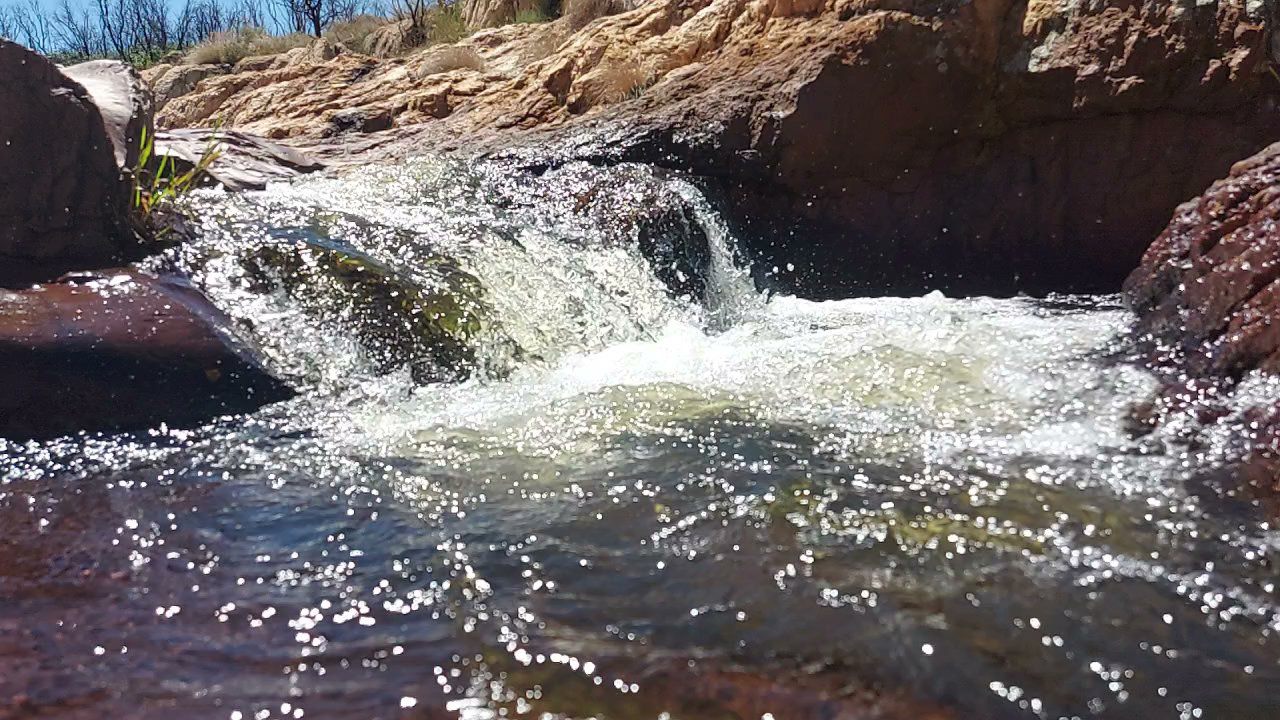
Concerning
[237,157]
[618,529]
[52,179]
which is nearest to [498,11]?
[237,157]

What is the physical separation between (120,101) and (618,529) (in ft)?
13.3

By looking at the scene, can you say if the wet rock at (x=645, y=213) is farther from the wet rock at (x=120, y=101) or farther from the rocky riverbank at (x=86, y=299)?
the rocky riverbank at (x=86, y=299)

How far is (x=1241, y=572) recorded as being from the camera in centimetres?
241

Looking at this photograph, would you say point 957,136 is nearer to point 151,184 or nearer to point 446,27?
point 151,184

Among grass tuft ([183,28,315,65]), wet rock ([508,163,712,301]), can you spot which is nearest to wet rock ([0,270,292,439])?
wet rock ([508,163,712,301])

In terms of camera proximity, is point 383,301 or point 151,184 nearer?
point 383,301

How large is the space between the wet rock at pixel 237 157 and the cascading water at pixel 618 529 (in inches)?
55.9

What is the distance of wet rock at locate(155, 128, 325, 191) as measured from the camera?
6219mm

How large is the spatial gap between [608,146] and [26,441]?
12.7ft

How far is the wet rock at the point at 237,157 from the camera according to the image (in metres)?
6.22

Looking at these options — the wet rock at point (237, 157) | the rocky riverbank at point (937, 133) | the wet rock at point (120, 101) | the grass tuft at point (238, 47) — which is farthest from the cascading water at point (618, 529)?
the grass tuft at point (238, 47)

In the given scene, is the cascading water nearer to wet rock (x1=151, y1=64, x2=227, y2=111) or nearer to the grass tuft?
wet rock (x1=151, y1=64, x2=227, y2=111)

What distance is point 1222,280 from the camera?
144 inches

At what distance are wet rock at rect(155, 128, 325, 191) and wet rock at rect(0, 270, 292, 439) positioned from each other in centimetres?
186
